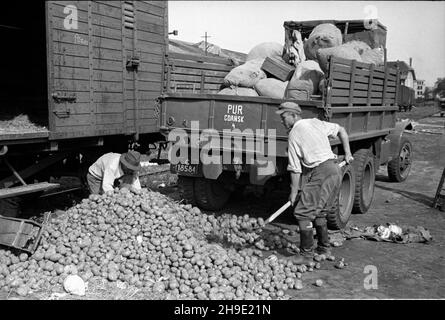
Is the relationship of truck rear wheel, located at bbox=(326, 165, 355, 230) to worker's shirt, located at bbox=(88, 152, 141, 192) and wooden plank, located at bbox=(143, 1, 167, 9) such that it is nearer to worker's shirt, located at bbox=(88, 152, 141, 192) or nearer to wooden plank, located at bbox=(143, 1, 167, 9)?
worker's shirt, located at bbox=(88, 152, 141, 192)

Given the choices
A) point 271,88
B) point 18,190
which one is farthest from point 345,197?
point 18,190

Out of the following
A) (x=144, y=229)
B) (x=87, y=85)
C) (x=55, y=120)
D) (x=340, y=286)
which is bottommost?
(x=340, y=286)

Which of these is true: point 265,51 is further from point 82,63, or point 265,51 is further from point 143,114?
point 82,63

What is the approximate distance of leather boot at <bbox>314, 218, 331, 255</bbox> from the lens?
5.64 m

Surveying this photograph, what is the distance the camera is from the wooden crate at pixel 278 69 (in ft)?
24.6

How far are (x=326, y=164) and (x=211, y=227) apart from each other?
200 centimetres

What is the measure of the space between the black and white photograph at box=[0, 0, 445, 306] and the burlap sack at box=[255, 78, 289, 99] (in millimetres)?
34

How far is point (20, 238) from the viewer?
5.26 metres

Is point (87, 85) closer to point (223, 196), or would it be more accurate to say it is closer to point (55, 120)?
point (55, 120)

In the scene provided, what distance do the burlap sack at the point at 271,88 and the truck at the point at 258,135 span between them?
2.25 feet

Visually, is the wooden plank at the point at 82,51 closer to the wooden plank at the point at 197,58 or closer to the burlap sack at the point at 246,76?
the wooden plank at the point at 197,58

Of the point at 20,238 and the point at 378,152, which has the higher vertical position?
the point at 378,152

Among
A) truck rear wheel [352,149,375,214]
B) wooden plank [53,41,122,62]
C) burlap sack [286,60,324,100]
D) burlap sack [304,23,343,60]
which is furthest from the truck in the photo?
wooden plank [53,41,122,62]

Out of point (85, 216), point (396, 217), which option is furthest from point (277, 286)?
point (396, 217)
